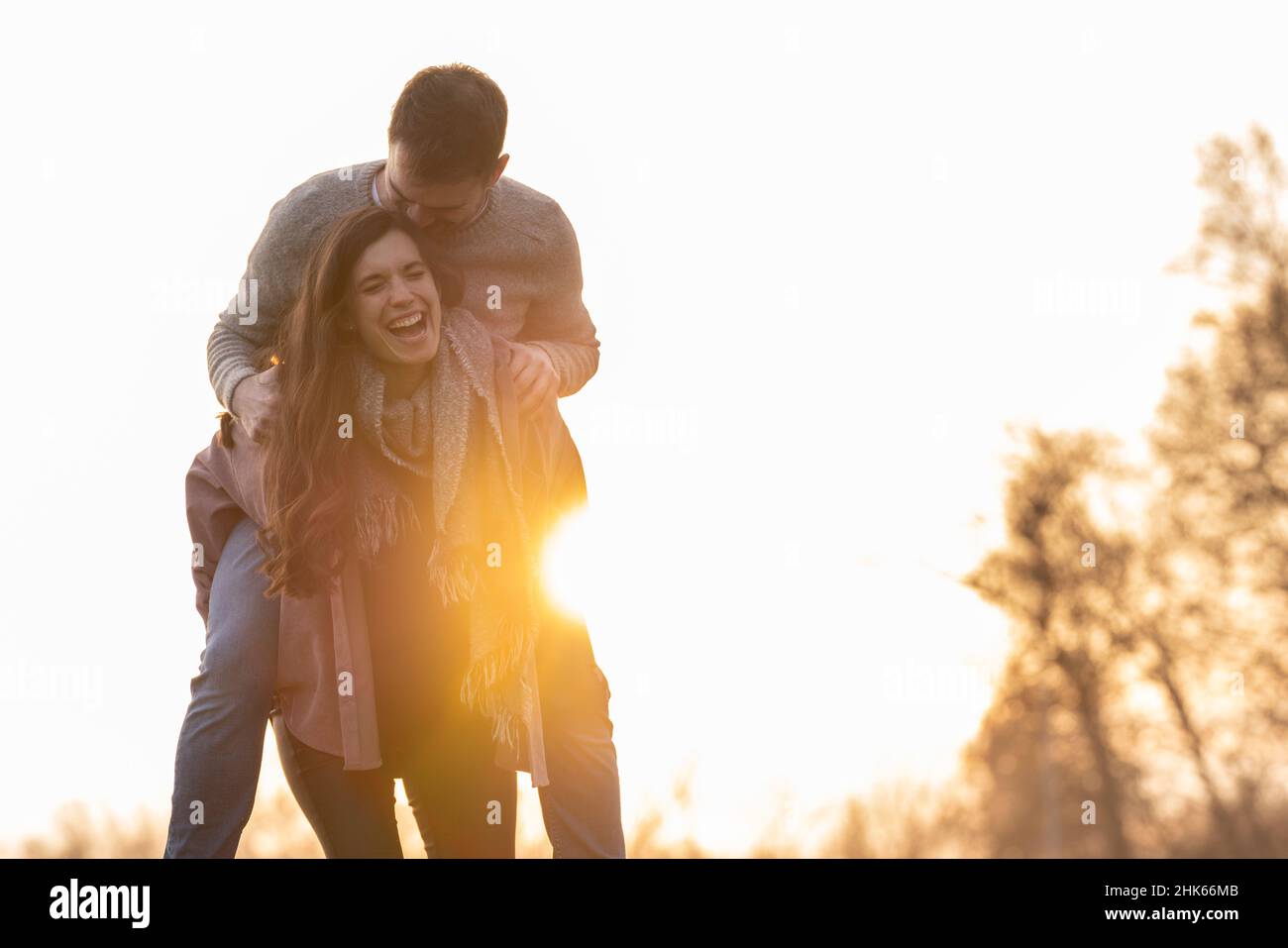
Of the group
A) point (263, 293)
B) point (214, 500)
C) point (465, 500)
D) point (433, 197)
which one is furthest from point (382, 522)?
point (433, 197)

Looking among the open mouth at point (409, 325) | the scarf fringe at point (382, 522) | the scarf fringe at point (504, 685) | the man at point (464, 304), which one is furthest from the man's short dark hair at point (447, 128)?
the scarf fringe at point (504, 685)

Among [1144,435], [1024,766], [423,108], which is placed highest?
[1144,435]

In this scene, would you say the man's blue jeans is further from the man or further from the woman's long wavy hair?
the woman's long wavy hair

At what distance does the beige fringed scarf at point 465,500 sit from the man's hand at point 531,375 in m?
0.10

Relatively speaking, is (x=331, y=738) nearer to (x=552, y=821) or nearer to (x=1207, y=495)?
(x=552, y=821)

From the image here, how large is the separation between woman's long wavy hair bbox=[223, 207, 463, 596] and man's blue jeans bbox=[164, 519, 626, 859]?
0.42 ft

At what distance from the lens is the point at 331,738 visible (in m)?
4.72

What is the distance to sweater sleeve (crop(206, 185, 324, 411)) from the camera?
486cm

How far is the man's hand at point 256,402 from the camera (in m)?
4.68

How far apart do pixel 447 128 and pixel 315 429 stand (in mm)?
892

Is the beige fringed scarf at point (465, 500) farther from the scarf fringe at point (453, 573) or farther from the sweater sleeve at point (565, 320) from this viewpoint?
the sweater sleeve at point (565, 320)

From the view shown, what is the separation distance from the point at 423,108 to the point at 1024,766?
33307mm
